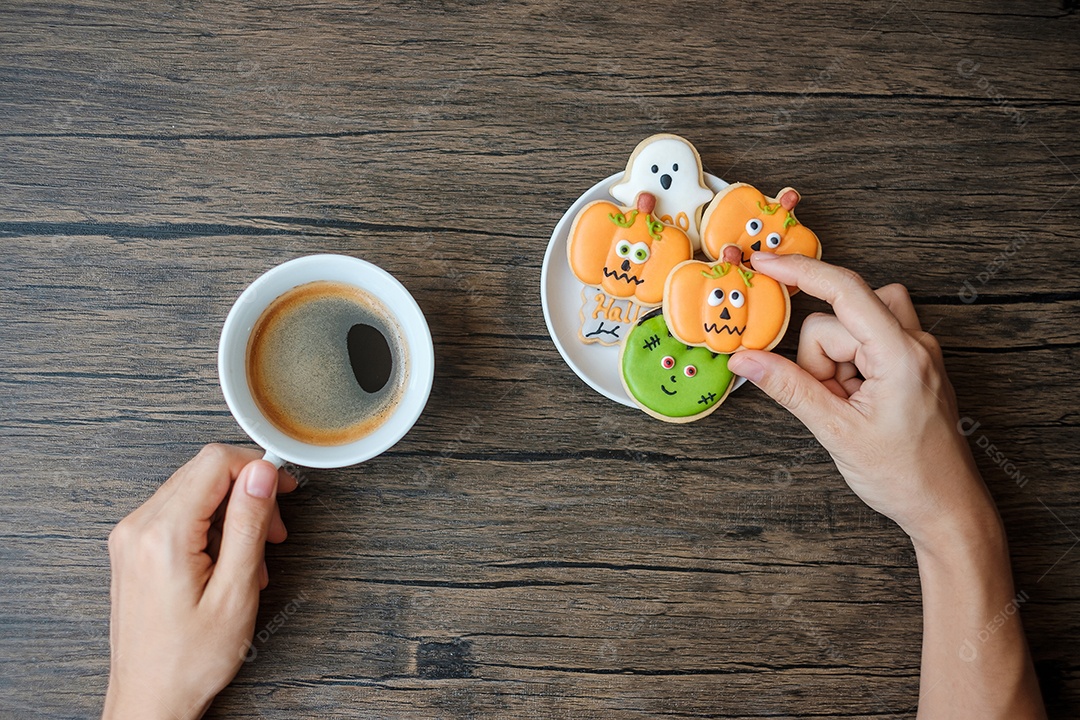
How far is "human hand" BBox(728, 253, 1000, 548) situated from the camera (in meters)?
1.12

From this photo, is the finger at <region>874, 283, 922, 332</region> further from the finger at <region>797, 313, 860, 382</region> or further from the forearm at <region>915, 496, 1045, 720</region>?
the forearm at <region>915, 496, 1045, 720</region>

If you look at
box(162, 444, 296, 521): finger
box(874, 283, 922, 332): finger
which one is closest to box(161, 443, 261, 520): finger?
box(162, 444, 296, 521): finger

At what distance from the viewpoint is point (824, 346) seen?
121 centimetres

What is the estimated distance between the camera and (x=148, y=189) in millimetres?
1305

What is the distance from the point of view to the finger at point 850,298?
1102 millimetres

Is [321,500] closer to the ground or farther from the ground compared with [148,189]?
A: closer to the ground

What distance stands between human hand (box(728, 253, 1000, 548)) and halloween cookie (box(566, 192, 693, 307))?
0.16 metres

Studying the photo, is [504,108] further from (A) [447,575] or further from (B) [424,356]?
(A) [447,575]

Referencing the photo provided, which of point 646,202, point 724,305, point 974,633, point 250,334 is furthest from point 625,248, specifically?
point 974,633

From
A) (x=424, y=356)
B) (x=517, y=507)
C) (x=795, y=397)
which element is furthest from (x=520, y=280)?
(x=795, y=397)

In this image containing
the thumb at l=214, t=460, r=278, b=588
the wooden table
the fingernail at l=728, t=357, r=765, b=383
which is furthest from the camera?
the wooden table

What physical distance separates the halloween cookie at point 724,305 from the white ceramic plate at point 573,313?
10cm

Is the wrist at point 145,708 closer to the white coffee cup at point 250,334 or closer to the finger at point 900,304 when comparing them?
the white coffee cup at point 250,334

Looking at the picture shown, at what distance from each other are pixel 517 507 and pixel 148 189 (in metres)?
0.90
